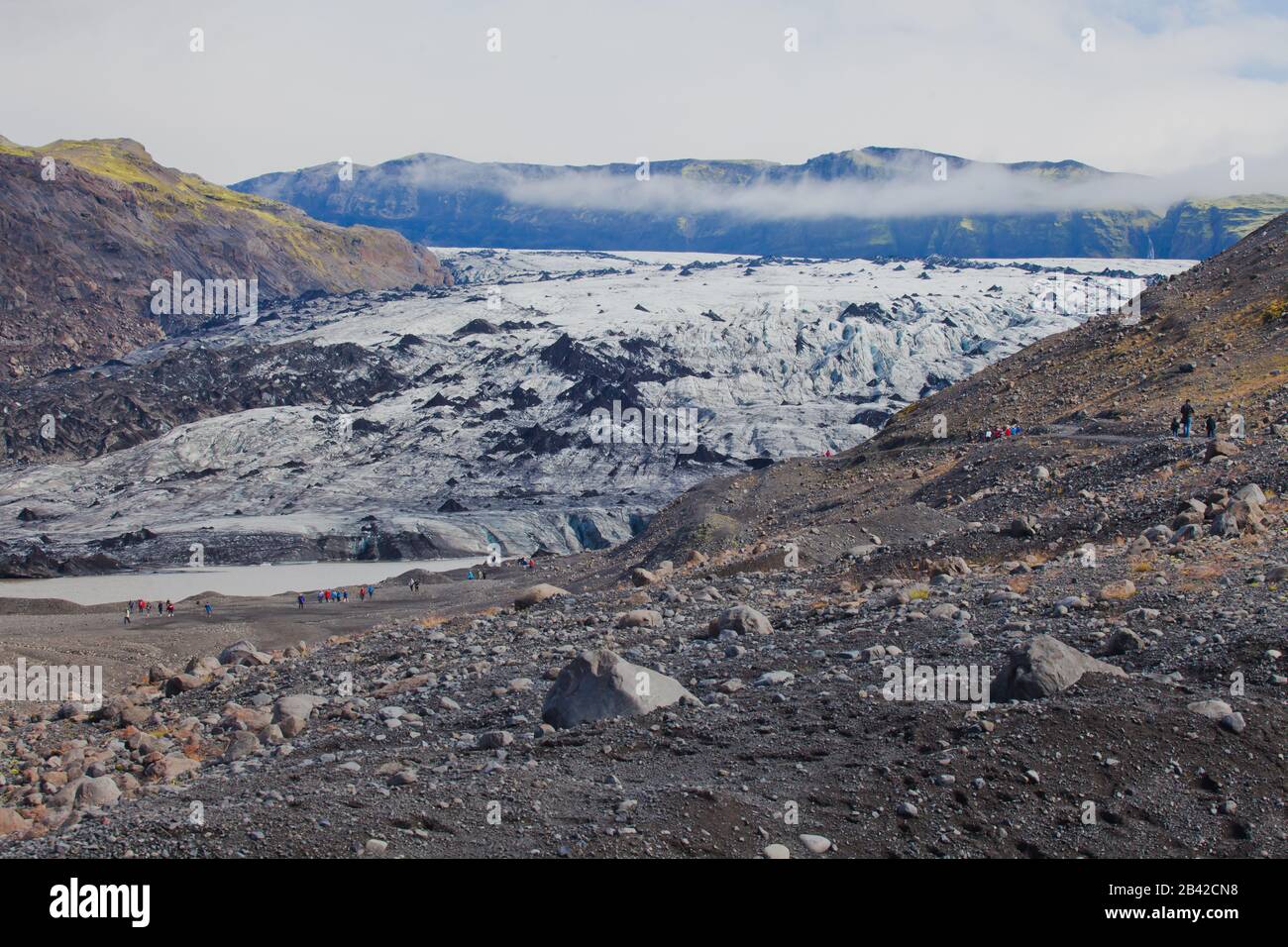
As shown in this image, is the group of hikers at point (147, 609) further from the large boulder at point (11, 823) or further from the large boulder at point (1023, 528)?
the large boulder at point (11, 823)

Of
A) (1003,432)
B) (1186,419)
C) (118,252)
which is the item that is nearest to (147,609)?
(1003,432)

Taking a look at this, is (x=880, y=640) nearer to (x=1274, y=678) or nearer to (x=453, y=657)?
(x=1274, y=678)

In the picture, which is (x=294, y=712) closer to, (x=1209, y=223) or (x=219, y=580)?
(x=219, y=580)

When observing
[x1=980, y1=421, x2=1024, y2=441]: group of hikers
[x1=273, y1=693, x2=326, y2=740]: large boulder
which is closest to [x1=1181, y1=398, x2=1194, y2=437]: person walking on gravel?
[x1=980, y1=421, x2=1024, y2=441]: group of hikers

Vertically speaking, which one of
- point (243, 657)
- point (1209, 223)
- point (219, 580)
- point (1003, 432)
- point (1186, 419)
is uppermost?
point (1209, 223)

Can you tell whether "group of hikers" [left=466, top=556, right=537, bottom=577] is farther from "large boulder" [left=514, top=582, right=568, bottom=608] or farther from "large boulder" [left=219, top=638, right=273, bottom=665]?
"large boulder" [left=514, top=582, right=568, bottom=608]
